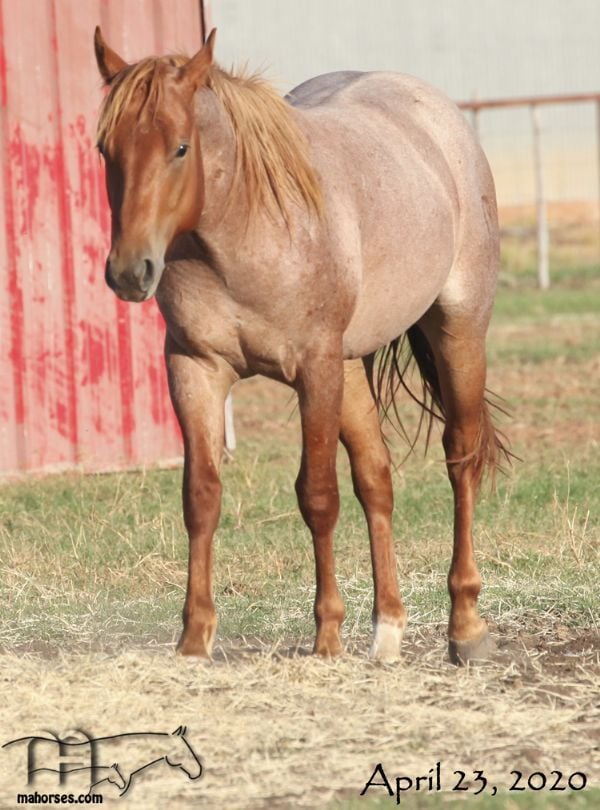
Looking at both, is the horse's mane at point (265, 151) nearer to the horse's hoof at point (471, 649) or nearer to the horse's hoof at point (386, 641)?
the horse's hoof at point (386, 641)

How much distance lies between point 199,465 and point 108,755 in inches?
44.9

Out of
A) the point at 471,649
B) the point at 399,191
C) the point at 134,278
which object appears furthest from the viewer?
the point at 399,191

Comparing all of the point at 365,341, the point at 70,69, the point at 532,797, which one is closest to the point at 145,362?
the point at 70,69

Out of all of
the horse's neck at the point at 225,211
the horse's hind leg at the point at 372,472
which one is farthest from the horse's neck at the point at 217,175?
the horse's hind leg at the point at 372,472

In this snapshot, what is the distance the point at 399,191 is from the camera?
5559mm

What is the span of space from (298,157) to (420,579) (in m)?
2.29

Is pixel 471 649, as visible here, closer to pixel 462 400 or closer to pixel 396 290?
pixel 462 400

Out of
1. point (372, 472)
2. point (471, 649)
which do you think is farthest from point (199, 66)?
point (471, 649)

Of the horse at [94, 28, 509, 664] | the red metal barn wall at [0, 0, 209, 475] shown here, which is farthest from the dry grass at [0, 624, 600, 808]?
the red metal barn wall at [0, 0, 209, 475]

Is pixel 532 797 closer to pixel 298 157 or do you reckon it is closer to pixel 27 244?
pixel 298 157

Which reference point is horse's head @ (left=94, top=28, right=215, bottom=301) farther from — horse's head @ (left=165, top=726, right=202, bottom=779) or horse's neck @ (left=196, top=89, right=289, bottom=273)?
horse's head @ (left=165, top=726, right=202, bottom=779)

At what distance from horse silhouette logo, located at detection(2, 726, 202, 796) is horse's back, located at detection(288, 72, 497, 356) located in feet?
5.49

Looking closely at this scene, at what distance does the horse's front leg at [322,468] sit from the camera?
16.6ft

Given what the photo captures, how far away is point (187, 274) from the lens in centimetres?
499
